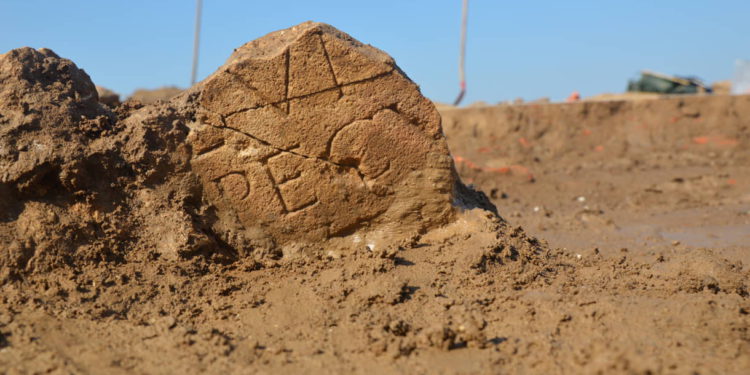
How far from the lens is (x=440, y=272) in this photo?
3.70 m

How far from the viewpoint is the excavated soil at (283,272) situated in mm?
2883

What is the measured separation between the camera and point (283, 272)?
12.3 feet

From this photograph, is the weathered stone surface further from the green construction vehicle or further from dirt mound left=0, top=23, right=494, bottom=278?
the green construction vehicle

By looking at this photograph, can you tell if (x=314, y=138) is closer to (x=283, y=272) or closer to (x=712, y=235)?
(x=283, y=272)

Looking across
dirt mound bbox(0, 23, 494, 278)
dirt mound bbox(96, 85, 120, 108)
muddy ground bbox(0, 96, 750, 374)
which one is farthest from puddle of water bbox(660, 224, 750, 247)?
dirt mound bbox(96, 85, 120, 108)

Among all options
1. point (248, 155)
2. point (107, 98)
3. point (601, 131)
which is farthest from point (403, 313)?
point (601, 131)

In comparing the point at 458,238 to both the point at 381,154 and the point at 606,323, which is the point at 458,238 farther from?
the point at 606,323

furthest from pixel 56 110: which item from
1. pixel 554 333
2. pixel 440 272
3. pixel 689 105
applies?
pixel 689 105

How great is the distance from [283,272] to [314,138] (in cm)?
74

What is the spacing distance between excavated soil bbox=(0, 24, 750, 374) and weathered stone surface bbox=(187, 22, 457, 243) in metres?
0.02

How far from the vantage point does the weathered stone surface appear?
3.77 metres

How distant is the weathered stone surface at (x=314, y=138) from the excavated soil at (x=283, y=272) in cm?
2

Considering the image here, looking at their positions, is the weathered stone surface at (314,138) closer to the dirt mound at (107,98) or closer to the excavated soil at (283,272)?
the excavated soil at (283,272)

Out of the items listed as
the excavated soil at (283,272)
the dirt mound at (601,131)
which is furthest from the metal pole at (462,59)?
the excavated soil at (283,272)
